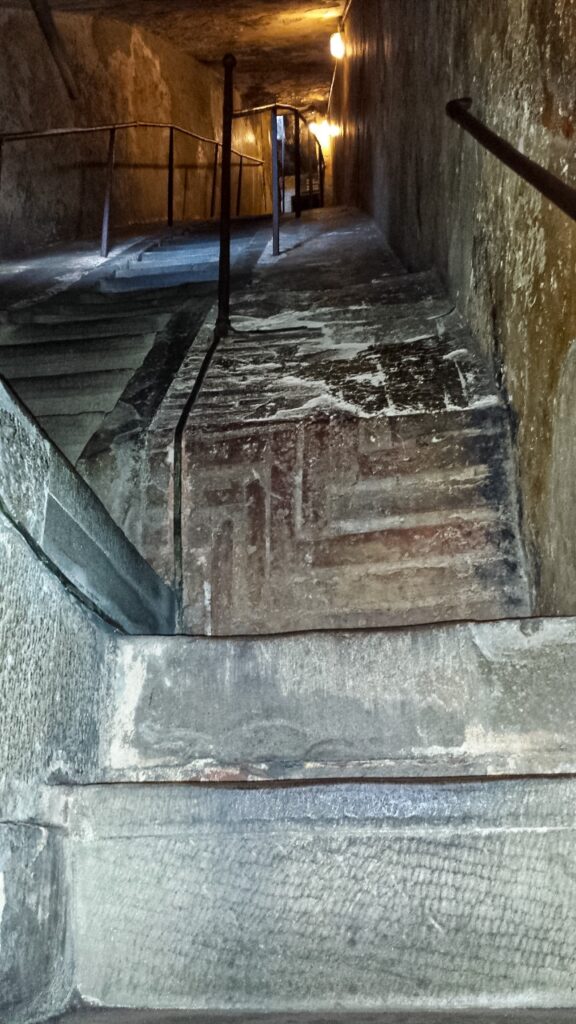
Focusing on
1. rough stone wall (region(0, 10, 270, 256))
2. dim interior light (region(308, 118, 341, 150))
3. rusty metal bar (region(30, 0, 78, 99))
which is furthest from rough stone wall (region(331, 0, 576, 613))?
dim interior light (region(308, 118, 341, 150))

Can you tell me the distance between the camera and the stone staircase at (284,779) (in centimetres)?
118

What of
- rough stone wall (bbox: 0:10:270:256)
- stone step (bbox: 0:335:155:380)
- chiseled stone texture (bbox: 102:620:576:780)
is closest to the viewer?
chiseled stone texture (bbox: 102:620:576:780)

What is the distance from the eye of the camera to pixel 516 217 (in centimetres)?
222

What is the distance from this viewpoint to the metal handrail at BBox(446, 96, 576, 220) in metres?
1.53

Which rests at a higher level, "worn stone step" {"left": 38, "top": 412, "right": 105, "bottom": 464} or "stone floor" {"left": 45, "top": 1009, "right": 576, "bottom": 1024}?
"worn stone step" {"left": 38, "top": 412, "right": 105, "bottom": 464}

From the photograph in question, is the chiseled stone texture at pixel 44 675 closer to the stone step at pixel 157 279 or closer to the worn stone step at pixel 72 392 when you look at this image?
the worn stone step at pixel 72 392

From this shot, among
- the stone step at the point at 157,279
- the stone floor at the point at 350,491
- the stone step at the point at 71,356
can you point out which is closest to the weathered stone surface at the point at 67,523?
the stone floor at the point at 350,491

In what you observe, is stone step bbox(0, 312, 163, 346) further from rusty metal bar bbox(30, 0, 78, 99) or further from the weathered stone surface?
rusty metal bar bbox(30, 0, 78, 99)

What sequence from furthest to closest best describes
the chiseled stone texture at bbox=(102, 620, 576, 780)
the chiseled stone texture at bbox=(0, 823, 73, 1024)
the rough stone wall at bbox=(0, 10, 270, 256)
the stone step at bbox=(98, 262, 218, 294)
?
the rough stone wall at bbox=(0, 10, 270, 256) < the stone step at bbox=(98, 262, 218, 294) < the chiseled stone texture at bbox=(102, 620, 576, 780) < the chiseled stone texture at bbox=(0, 823, 73, 1024)

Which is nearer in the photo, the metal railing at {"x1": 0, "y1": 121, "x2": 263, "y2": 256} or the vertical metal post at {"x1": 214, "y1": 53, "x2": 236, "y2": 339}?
the vertical metal post at {"x1": 214, "y1": 53, "x2": 236, "y2": 339}

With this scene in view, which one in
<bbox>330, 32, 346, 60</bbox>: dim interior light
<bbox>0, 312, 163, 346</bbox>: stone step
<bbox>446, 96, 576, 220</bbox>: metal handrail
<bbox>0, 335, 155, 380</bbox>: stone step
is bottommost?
<bbox>0, 335, 155, 380</bbox>: stone step

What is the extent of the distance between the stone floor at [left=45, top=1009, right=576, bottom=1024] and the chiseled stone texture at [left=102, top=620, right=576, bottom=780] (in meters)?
0.39

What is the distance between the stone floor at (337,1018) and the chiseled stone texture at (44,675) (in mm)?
360

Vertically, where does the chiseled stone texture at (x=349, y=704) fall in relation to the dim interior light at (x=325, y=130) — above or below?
below
